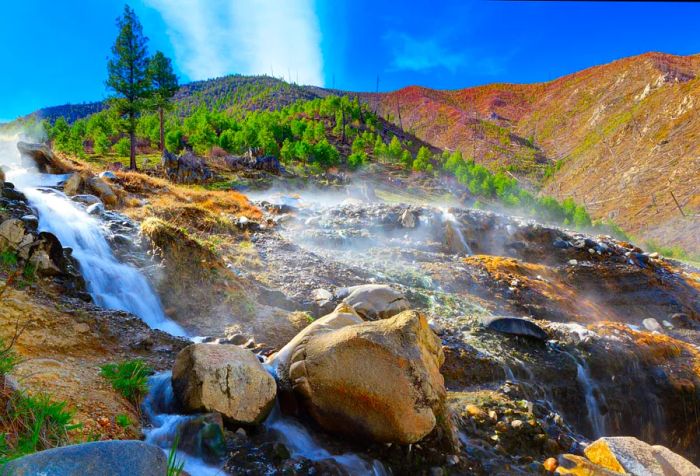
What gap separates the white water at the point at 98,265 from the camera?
8.17 m

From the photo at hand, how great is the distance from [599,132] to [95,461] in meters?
112

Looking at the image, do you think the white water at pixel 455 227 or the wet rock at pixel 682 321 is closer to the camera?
the wet rock at pixel 682 321

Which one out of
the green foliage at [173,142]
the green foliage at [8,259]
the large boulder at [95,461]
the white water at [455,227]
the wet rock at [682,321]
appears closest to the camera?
the large boulder at [95,461]

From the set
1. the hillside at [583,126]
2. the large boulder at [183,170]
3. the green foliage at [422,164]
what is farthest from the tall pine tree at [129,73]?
the hillside at [583,126]

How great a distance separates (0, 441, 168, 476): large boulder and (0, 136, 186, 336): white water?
578cm

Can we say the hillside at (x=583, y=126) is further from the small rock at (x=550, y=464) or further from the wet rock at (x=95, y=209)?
the wet rock at (x=95, y=209)

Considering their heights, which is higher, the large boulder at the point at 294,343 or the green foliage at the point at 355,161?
the green foliage at the point at 355,161

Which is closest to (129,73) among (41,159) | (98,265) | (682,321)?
(41,159)

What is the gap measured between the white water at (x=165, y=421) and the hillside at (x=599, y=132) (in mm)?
52189

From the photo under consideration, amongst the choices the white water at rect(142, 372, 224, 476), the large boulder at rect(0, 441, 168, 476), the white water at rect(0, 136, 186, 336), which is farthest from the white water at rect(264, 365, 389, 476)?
the white water at rect(0, 136, 186, 336)

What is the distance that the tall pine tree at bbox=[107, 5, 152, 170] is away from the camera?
29.2 m

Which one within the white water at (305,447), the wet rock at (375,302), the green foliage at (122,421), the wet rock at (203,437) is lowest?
the white water at (305,447)

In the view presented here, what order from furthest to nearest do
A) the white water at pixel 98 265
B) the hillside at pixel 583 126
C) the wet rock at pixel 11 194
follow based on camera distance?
the hillside at pixel 583 126 < the wet rock at pixel 11 194 < the white water at pixel 98 265

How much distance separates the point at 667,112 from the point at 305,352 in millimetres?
90424
